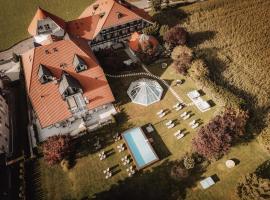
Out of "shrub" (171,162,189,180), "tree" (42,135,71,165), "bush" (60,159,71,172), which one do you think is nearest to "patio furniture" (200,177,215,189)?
"shrub" (171,162,189,180)

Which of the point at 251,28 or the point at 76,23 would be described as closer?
the point at 76,23

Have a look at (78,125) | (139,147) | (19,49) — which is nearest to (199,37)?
(139,147)

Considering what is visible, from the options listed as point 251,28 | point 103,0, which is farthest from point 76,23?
point 251,28

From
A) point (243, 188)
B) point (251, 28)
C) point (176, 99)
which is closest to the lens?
point (243, 188)

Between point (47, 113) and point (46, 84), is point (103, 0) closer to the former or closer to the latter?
point (46, 84)

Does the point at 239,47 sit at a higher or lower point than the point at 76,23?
lower

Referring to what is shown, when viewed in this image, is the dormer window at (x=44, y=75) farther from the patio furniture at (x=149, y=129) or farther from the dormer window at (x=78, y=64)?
the patio furniture at (x=149, y=129)

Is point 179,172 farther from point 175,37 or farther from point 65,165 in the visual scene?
point 175,37
